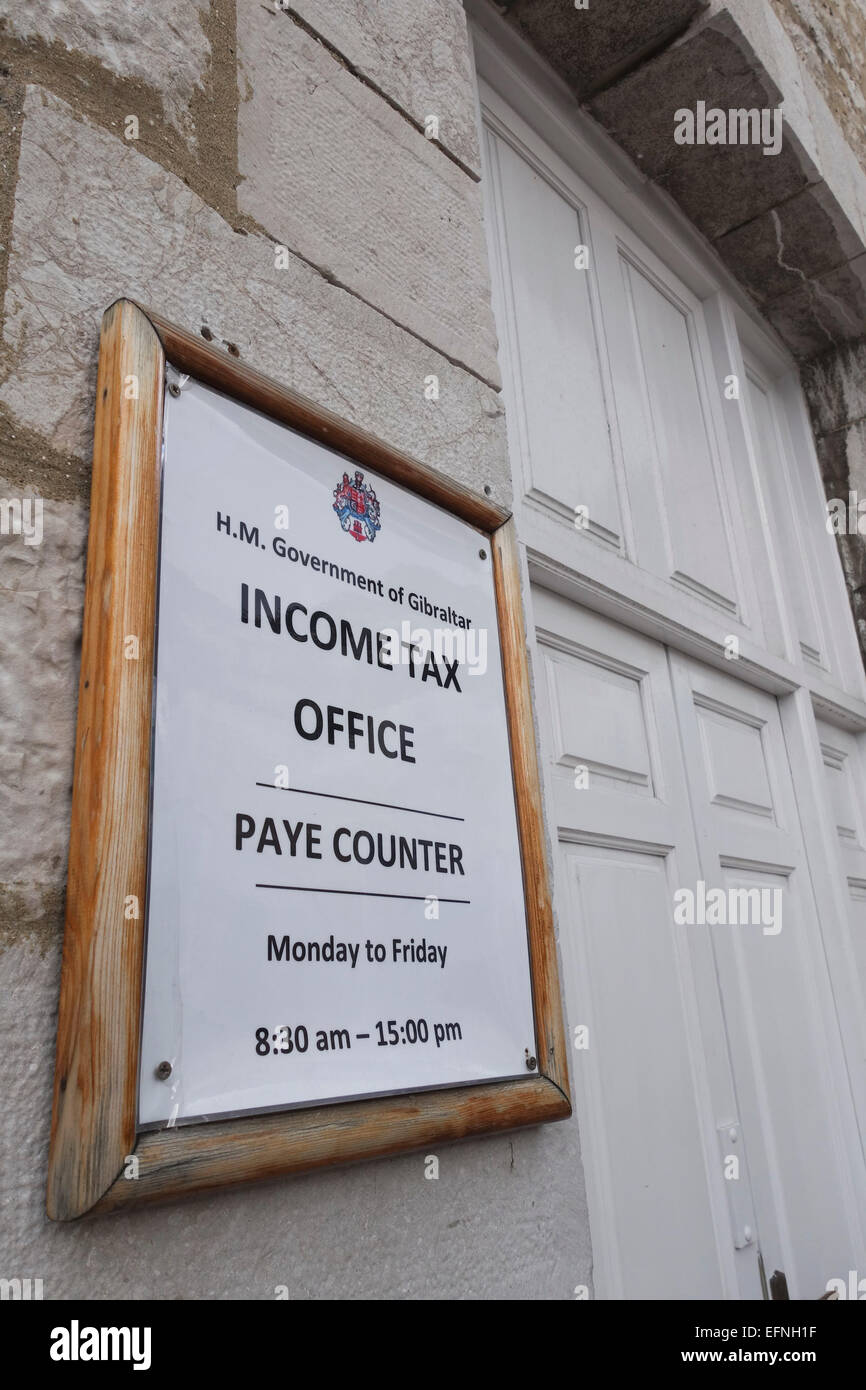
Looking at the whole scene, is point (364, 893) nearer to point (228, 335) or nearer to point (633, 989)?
point (228, 335)

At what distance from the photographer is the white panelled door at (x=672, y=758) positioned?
1550mm

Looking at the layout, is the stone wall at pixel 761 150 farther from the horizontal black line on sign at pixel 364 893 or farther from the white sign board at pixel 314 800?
the horizontal black line on sign at pixel 364 893

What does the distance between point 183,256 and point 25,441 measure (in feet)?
1.00

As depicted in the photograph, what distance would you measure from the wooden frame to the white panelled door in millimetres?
629

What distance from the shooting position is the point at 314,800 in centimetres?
87

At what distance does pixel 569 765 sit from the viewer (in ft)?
5.45

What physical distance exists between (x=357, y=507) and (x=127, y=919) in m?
0.52

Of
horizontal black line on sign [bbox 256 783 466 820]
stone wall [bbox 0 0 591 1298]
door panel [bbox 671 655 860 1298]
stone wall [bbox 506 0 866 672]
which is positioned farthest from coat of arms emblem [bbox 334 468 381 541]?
stone wall [bbox 506 0 866 672]

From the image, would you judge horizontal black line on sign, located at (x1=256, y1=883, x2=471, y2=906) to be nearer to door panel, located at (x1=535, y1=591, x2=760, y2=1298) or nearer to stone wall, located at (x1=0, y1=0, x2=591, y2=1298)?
stone wall, located at (x1=0, y1=0, x2=591, y2=1298)

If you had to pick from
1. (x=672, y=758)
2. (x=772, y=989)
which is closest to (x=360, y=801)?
(x=672, y=758)

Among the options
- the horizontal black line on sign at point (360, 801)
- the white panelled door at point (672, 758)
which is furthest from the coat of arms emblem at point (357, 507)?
the white panelled door at point (672, 758)

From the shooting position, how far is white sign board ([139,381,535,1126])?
2.46ft
